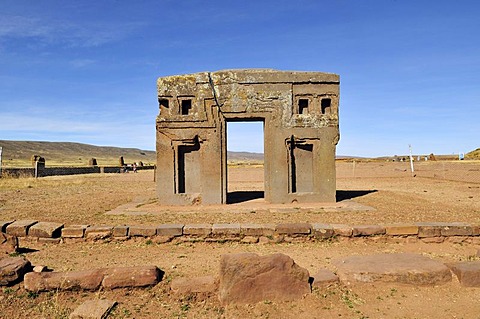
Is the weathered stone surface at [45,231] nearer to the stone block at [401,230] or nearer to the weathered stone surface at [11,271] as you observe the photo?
the weathered stone surface at [11,271]

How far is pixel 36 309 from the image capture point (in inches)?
175

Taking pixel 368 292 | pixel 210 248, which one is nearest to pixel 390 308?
pixel 368 292

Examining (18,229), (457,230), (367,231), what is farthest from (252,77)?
(18,229)

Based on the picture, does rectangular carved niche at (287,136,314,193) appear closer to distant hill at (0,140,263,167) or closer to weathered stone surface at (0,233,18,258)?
weathered stone surface at (0,233,18,258)

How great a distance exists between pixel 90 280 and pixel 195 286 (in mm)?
1531

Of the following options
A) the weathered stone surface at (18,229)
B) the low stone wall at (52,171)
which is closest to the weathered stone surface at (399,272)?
the weathered stone surface at (18,229)

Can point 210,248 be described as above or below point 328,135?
below

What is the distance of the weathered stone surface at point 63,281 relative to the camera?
15.9 ft

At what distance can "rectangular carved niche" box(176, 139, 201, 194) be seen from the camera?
490 inches

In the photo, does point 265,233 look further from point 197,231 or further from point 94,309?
point 94,309

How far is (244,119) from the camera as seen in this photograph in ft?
40.5

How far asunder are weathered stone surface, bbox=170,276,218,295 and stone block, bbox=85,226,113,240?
3416mm

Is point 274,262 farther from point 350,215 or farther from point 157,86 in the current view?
point 157,86

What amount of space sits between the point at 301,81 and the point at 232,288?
30.3ft
